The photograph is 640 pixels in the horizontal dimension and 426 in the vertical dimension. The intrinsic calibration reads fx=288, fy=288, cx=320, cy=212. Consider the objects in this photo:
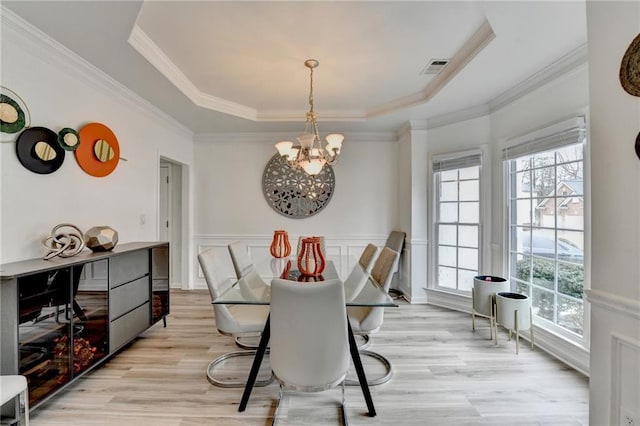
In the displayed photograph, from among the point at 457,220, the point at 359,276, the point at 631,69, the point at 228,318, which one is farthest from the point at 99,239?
the point at 457,220

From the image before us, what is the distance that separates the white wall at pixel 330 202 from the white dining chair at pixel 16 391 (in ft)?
10.5

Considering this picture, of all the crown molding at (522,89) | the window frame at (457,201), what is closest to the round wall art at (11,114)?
the crown molding at (522,89)

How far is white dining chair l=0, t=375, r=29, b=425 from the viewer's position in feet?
4.65

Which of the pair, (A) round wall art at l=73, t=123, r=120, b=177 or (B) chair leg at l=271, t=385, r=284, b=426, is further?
(A) round wall art at l=73, t=123, r=120, b=177

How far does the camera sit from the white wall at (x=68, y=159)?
1.98 meters

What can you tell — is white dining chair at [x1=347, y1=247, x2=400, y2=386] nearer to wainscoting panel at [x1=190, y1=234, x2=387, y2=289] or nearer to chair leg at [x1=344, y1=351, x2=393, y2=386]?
chair leg at [x1=344, y1=351, x2=393, y2=386]

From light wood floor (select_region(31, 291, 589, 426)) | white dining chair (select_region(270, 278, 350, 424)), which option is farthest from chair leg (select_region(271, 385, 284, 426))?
white dining chair (select_region(270, 278, 350, 424))

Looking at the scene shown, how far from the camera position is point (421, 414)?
6.16 ft

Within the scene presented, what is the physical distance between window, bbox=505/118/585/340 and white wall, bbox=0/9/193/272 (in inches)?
166

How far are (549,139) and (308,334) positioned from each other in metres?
2.75

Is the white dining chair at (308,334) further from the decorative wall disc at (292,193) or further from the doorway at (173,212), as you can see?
the doorway at (173,212)

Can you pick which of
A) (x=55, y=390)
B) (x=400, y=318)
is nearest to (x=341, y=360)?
(x=55, y=390)

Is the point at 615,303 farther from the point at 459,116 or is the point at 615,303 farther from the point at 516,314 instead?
the point at 459,116

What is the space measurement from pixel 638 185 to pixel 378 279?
1674mm
